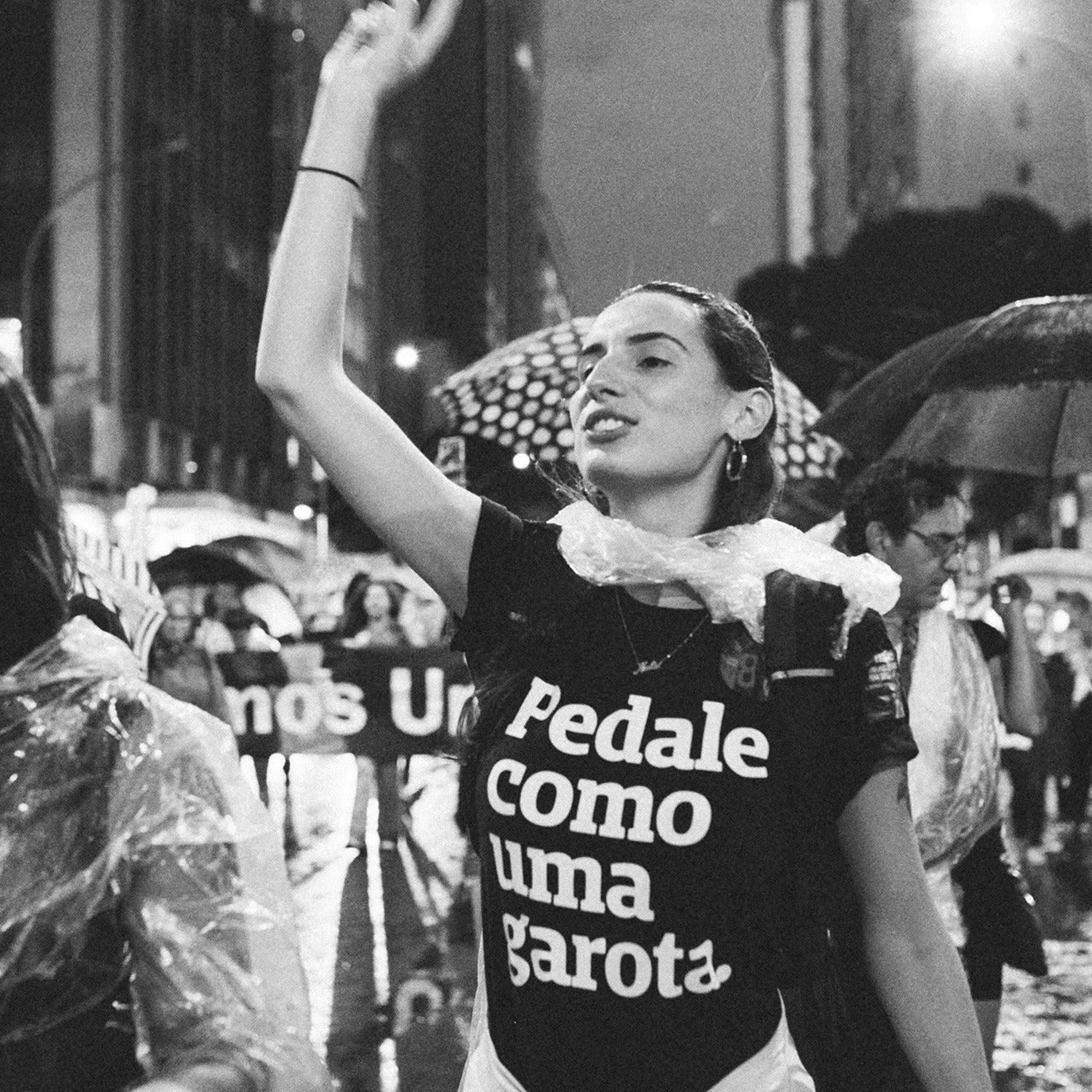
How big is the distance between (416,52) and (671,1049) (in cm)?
137

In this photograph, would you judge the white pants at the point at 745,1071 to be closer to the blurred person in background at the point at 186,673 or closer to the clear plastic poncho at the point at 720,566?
the clear plastic poncho at the point at 720,566

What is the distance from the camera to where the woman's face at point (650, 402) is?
2553 mm

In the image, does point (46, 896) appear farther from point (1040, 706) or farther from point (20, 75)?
point (20, 75)

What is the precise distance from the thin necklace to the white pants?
487 mm

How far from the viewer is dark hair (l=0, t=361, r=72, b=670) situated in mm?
1940

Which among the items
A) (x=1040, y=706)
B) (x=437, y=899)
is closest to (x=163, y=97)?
(x=437, y=899)

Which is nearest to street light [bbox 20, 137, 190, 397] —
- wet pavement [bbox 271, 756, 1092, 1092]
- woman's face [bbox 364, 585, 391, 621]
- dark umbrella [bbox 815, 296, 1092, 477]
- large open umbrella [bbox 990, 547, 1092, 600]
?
large open umbrella [bbox 990, 547, 1092, 600]

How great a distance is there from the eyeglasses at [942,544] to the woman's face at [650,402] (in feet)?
7.53

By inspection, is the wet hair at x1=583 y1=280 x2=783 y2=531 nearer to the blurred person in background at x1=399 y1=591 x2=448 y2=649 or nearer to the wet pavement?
the wet pavement

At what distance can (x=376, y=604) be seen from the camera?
1331 centimetres

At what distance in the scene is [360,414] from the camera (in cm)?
244

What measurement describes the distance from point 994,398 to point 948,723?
3.04m

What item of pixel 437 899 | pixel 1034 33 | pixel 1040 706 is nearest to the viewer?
pixel 1040 706

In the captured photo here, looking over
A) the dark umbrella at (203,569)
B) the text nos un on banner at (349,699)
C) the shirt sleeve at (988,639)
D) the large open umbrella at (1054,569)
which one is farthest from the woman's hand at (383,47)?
the large open umbrella at (1054,569)
